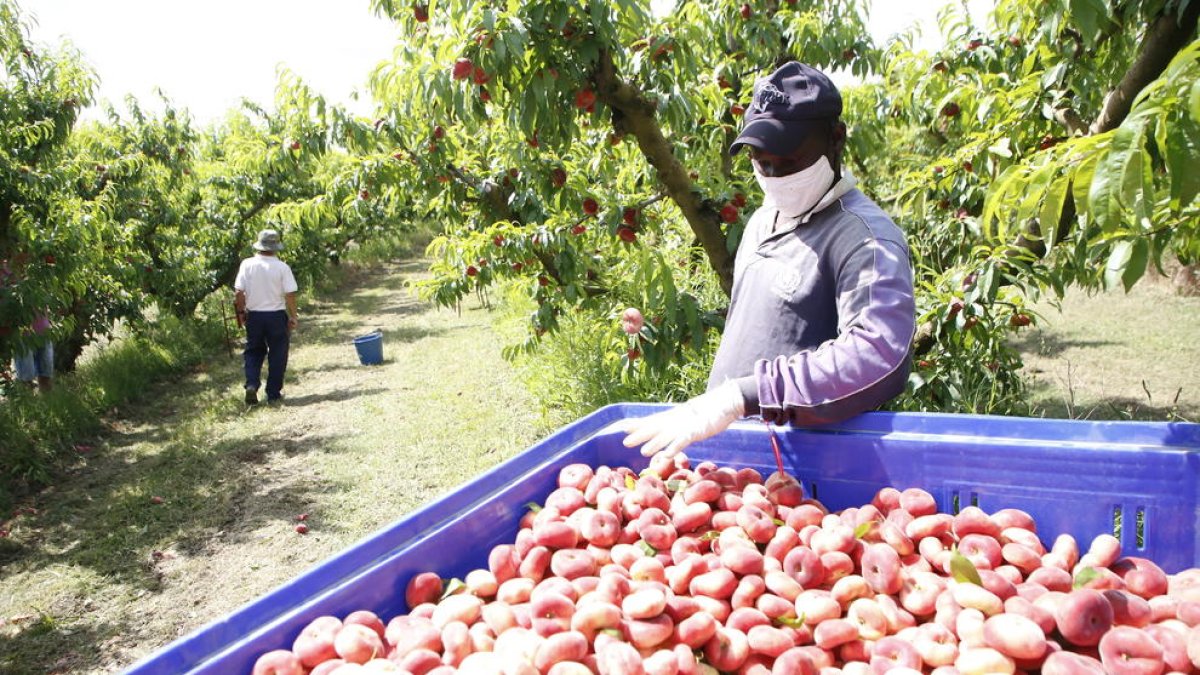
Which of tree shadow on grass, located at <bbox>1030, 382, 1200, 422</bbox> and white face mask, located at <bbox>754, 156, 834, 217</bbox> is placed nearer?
white face mask, located at <bbox>754, 156, 834, 217</bbox>

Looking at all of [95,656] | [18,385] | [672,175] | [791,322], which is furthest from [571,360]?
[18,385]

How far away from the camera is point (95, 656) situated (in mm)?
2984

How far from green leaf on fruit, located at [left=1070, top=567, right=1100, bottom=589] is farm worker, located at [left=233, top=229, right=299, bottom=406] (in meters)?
7.03

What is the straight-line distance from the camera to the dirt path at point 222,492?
10.8ft

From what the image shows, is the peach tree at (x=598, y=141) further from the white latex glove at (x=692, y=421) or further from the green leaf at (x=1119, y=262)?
the green leaf at (x=1119, y=262)

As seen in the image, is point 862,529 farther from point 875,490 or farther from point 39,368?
point 39,368

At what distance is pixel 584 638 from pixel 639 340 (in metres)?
2.61

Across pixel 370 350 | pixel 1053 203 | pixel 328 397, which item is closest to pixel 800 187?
pixel 1053 203

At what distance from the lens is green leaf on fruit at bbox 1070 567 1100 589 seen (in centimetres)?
111

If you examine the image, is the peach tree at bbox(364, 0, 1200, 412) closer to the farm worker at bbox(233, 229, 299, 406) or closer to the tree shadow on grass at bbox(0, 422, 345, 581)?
the tree shadow on grass at bbox(0, 422, 345, 581)

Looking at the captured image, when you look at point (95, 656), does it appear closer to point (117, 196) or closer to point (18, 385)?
point (18, 385)

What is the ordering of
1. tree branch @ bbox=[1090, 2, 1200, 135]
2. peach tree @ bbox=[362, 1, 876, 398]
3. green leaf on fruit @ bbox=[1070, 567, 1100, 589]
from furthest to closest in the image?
peach tree @ bbox=[362, 1, 876, 398], tree branch @ bbox=[1090, 2, 1200, 135], green leaf on fruit @ bbox=[1070, 567, 1100, 589]

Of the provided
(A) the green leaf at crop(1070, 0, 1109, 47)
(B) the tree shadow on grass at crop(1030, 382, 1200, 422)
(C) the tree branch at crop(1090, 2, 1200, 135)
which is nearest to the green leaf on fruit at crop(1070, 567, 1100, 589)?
(A) the green leaf at crop(1070, 0, 1109, 47)

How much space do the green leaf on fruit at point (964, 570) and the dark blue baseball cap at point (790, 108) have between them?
93 cm
